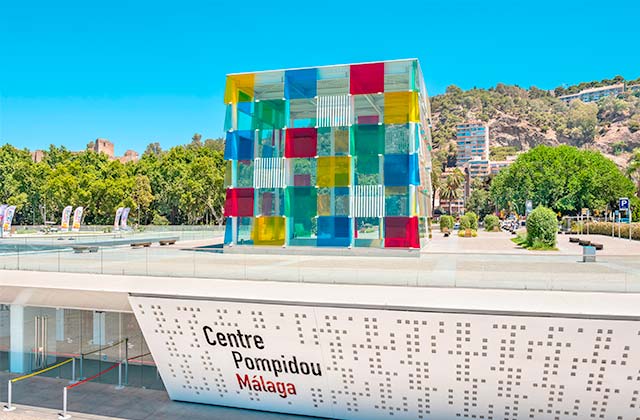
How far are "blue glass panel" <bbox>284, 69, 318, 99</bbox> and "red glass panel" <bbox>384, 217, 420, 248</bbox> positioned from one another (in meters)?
9.84

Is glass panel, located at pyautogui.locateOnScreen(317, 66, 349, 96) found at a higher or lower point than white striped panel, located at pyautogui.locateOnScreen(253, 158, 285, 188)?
higher

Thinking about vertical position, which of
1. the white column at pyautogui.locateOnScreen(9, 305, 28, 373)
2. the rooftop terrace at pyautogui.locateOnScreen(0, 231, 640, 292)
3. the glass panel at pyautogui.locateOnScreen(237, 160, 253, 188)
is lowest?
the white column at pyautogui.locateOnScreen(9, 305, 28, 373)

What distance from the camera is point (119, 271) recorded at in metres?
16.4

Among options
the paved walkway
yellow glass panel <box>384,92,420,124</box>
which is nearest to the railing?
the paved walkway

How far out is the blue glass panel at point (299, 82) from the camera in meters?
32.7

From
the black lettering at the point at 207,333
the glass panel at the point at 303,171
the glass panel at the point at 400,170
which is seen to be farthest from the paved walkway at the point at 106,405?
the glass panel at the point at 400,170

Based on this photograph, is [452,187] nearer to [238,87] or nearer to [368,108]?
[368,108]

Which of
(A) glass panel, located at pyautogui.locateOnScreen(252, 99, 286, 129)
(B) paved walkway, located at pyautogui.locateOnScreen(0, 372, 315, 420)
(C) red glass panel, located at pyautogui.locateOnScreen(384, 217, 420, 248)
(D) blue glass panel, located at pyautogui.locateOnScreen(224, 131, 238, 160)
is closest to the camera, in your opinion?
(B) paved walkway, located at pyautogui.locateOnScreen(0, 372, 315, 420)

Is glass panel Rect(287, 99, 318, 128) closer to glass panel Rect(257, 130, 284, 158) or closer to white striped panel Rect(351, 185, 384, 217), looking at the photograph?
glass panel Rect(257, 130, 284, 158)

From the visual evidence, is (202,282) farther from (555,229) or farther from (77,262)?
(555,229)

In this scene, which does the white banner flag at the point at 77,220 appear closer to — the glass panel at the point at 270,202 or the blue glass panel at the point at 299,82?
the glass panel at the point at 270,202

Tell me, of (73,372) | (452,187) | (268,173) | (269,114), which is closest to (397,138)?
(268,173)

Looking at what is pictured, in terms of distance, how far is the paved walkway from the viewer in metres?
15.8

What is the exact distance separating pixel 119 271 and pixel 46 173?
74125 millimetres
